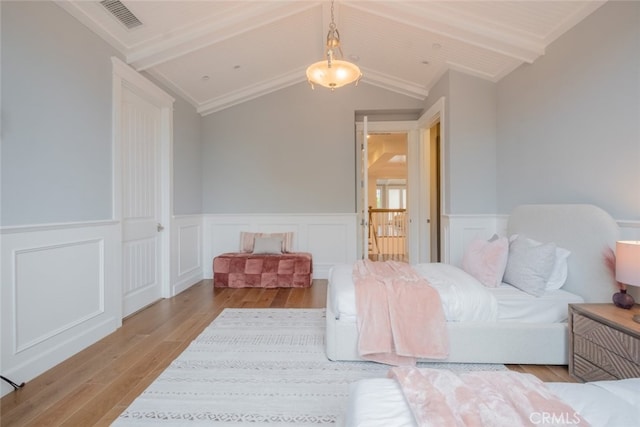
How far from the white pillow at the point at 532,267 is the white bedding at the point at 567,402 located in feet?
4.44

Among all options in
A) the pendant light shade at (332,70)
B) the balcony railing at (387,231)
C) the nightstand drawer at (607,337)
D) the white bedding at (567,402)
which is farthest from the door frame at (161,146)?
the balcony railing at (387,231)

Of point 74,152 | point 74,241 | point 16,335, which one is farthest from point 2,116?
point 16,335

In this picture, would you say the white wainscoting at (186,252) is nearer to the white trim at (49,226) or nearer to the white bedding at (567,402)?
the white trim at (49,226)

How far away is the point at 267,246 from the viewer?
4.68 m

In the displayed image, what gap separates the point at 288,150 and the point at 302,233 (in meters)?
1.37

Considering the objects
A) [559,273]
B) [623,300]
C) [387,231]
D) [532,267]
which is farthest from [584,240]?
[387,231]

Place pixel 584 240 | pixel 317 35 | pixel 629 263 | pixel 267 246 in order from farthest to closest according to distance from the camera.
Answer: pixel 267 246
pixel 317 35
pixel 584 240
pixel 629 263

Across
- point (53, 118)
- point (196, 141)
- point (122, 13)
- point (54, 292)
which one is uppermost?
point (122, 13)

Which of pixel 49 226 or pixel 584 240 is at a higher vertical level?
pixel 49 226

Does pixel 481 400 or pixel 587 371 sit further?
pixel 587 371

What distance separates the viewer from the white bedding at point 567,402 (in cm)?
85

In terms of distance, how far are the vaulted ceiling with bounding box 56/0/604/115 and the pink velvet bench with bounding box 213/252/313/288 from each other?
2510 millimetres

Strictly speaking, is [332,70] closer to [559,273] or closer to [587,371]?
[559,273]

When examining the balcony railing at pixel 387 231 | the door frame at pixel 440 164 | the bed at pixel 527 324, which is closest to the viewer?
the bed at pixel 527 324
